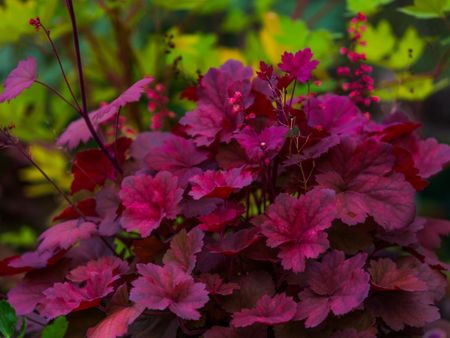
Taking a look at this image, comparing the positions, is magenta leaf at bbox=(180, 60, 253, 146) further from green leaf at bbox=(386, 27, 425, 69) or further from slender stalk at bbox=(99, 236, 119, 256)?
green leaf at bbox=(386, 27, 425, 69)

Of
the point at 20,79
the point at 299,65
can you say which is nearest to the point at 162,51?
the point at 20,79

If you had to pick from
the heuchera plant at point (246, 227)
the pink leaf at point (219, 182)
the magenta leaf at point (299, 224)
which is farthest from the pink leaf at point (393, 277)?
the pink leaf at point (219, 182)

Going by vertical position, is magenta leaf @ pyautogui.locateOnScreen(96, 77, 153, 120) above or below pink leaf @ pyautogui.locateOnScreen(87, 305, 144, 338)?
above

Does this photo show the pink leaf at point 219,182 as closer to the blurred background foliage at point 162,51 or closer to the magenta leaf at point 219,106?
the magenta leaf at point 219,106

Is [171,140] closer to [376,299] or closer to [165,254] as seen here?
[165,254]

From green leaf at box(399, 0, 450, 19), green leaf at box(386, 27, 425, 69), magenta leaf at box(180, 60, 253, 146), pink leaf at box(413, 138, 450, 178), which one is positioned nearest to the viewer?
magenta leaf at box(180, 60, 253, 146)

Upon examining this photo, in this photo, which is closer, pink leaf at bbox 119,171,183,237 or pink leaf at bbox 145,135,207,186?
pink leaf at bbox 119,171,183,237

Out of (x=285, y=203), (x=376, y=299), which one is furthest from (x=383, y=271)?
(x=285, y=203)

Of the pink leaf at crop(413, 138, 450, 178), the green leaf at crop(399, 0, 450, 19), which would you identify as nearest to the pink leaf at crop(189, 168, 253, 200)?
the pink leaf at crop(413, 138, 450, 178)

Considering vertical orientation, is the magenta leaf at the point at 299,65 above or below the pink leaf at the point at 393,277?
above
